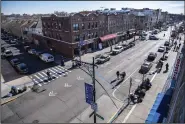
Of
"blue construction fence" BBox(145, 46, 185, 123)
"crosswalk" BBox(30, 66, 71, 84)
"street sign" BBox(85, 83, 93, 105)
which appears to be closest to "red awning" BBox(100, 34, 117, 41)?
"crosswalk" BBox(30, 66, 71, 84)

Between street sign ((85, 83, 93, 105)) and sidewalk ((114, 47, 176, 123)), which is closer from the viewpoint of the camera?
street sign ((85, 83, 93, 105))

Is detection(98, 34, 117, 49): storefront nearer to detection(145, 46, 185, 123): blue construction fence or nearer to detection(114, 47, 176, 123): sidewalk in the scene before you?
detection(114, 47, 176, 123): sidewalk

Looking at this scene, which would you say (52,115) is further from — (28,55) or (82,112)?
(28,55)

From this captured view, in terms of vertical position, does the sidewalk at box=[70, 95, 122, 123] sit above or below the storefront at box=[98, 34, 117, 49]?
below

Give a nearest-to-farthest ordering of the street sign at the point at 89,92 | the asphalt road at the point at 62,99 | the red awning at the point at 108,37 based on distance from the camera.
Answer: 1. the street sign at the point at 89,92
2. the asphalt road at the point at 62,99
3. the red awning at the point at 108,37

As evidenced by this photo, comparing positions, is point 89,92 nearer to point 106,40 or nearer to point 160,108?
point 160,108

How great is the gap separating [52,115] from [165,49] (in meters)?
39.8

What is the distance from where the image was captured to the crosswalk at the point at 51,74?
87.4 feet

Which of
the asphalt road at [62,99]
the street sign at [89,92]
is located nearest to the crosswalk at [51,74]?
the asphalt road at [62,99]

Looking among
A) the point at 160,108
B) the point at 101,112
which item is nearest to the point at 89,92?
the point at 101,112

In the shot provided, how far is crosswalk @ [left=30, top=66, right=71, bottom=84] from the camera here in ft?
87.4

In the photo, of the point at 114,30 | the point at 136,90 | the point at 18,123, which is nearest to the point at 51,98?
the point at 18,123

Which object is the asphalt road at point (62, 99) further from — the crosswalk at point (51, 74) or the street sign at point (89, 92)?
the street sign at point (89, 92)

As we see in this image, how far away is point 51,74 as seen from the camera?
1148 inches
